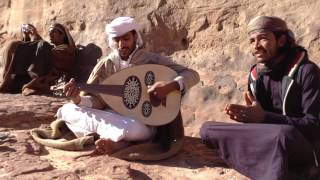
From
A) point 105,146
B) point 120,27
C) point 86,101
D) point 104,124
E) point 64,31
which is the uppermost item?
point 120,27

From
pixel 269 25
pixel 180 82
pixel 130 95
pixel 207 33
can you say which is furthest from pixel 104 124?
pixel 207 33

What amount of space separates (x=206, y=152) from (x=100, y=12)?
10.4ft

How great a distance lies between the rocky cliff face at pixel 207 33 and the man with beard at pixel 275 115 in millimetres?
1375

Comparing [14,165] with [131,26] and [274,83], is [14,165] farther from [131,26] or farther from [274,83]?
[274,83]

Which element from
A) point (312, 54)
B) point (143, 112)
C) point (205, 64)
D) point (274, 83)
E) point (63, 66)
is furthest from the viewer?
point (63, 66)

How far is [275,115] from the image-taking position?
3467 mm

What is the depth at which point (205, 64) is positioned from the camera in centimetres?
564

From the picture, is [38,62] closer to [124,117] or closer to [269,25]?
[124,117]

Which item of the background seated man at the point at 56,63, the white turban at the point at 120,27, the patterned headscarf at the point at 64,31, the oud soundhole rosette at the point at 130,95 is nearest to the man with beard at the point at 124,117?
the white turban at the point at 120,27

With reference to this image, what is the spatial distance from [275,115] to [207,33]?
2443mm

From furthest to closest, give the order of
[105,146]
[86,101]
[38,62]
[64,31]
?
[64,31] → [38,62] → [86,101] → [105,146]

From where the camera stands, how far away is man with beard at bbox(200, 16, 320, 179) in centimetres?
334

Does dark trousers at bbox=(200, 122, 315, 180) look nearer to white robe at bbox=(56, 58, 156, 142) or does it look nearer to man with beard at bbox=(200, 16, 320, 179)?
man with beard at bbox=(200, 16, 320, 179)

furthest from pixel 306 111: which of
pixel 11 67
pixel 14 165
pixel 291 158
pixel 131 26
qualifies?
pixel 11 67
